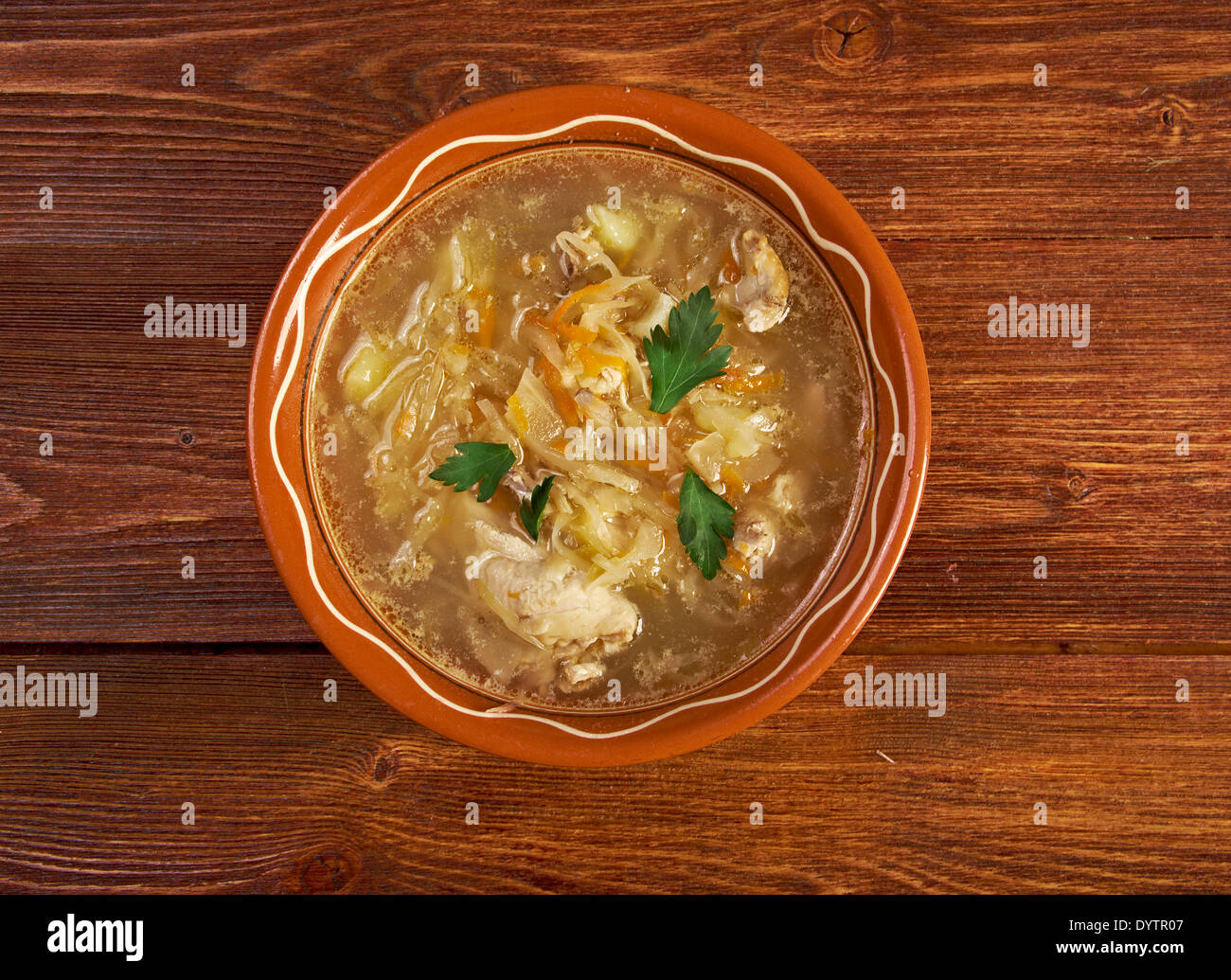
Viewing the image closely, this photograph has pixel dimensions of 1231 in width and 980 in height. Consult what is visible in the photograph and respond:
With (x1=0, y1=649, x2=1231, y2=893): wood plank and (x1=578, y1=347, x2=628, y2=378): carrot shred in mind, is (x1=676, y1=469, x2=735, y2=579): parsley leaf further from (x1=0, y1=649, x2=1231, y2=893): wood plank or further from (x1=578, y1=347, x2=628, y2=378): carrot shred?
(x1=0, y1=649, x2=1231, y2=893): wood plank

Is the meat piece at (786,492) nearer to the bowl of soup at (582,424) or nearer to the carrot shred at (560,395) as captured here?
the bowl of soup at (582,424)

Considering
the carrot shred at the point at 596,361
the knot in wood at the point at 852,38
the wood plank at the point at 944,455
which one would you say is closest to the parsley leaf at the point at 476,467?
the carrot shred at the point at 596,361

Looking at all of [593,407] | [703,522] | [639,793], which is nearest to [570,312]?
[593,407]

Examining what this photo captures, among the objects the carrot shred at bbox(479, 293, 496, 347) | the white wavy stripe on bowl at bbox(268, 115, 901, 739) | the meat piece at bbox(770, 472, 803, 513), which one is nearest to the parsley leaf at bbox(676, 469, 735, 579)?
the meat piece at bbox(770, 472, 803, 513)

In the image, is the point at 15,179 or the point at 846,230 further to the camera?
the point at 15,179

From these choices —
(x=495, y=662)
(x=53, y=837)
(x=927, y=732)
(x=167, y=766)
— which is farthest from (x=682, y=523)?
(x=53, y=837)

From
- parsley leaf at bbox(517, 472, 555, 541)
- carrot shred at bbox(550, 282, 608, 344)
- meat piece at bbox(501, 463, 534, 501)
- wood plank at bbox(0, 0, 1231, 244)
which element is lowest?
parsley leaf at bbox(517, 472, 555, 541)

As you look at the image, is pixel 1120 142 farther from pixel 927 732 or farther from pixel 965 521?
pixel 927 732

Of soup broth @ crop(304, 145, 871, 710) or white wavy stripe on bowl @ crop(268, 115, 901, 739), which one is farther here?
soup broth @ crop(304, 145, 871, 710)
